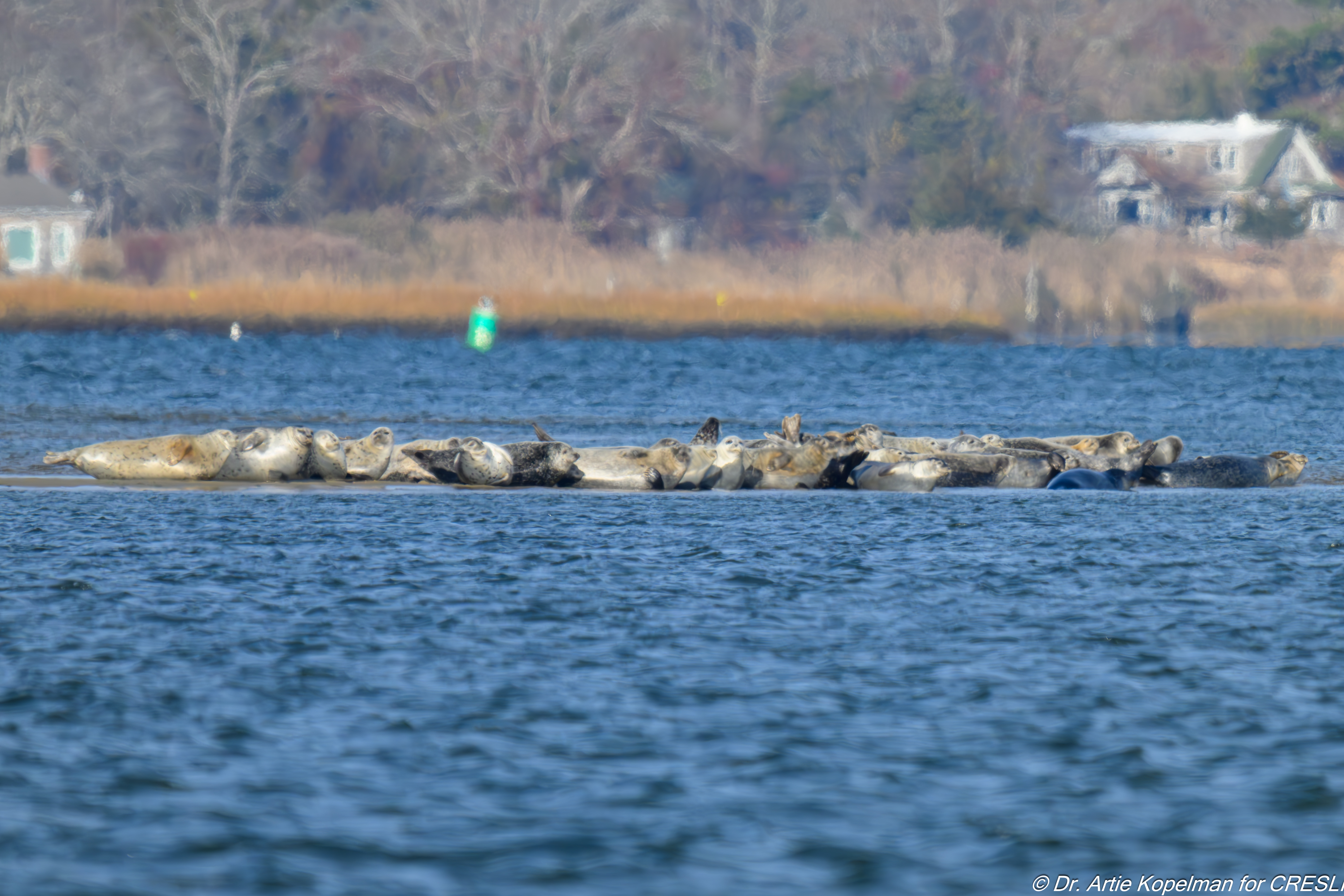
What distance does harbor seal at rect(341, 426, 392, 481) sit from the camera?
74.5 ft

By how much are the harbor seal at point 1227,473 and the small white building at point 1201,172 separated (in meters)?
81.5

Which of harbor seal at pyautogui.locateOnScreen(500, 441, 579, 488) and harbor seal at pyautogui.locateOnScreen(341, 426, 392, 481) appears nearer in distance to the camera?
harbor seal at pyautogui.locateOnScreen(500, 441, 579, 488)

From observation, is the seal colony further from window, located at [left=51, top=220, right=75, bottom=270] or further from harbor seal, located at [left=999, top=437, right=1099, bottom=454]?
window, located at [left=51, top=220, right=75, bottom=270]

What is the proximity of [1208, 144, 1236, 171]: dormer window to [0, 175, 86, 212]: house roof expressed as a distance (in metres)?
64.6

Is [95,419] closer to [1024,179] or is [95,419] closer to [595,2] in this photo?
[595,2]

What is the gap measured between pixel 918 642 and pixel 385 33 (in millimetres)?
79631

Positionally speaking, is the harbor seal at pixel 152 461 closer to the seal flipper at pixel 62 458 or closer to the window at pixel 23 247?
the seal flipper at pixel 62 458

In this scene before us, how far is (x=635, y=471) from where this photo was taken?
22672 millimetres

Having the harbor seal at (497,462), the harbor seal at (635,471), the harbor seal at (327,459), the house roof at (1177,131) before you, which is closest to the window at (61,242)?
the house roof at (1177,131)

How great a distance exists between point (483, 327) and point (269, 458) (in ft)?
103

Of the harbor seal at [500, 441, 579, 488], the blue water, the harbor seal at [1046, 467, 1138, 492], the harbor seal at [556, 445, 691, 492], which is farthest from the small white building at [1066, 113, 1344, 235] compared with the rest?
the blue water

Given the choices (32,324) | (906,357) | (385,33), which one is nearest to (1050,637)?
(906,357)

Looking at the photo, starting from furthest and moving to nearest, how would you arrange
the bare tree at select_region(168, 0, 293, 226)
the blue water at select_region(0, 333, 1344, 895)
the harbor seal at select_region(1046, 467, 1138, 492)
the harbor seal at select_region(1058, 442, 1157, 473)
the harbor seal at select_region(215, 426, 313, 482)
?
the bare tree at select_region(168, 0, 293, 226)
the harbor seal at select_region(1058, 442, 1157, 473)
the harbor seal at select_region(1046, 467, 1138, 492)
the harbor seal at select_region(215, 426, 313, 482)
the blue water at select_region(0, 333, 1344, 895)

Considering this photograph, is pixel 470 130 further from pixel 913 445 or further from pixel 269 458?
A: pixel 269 458
